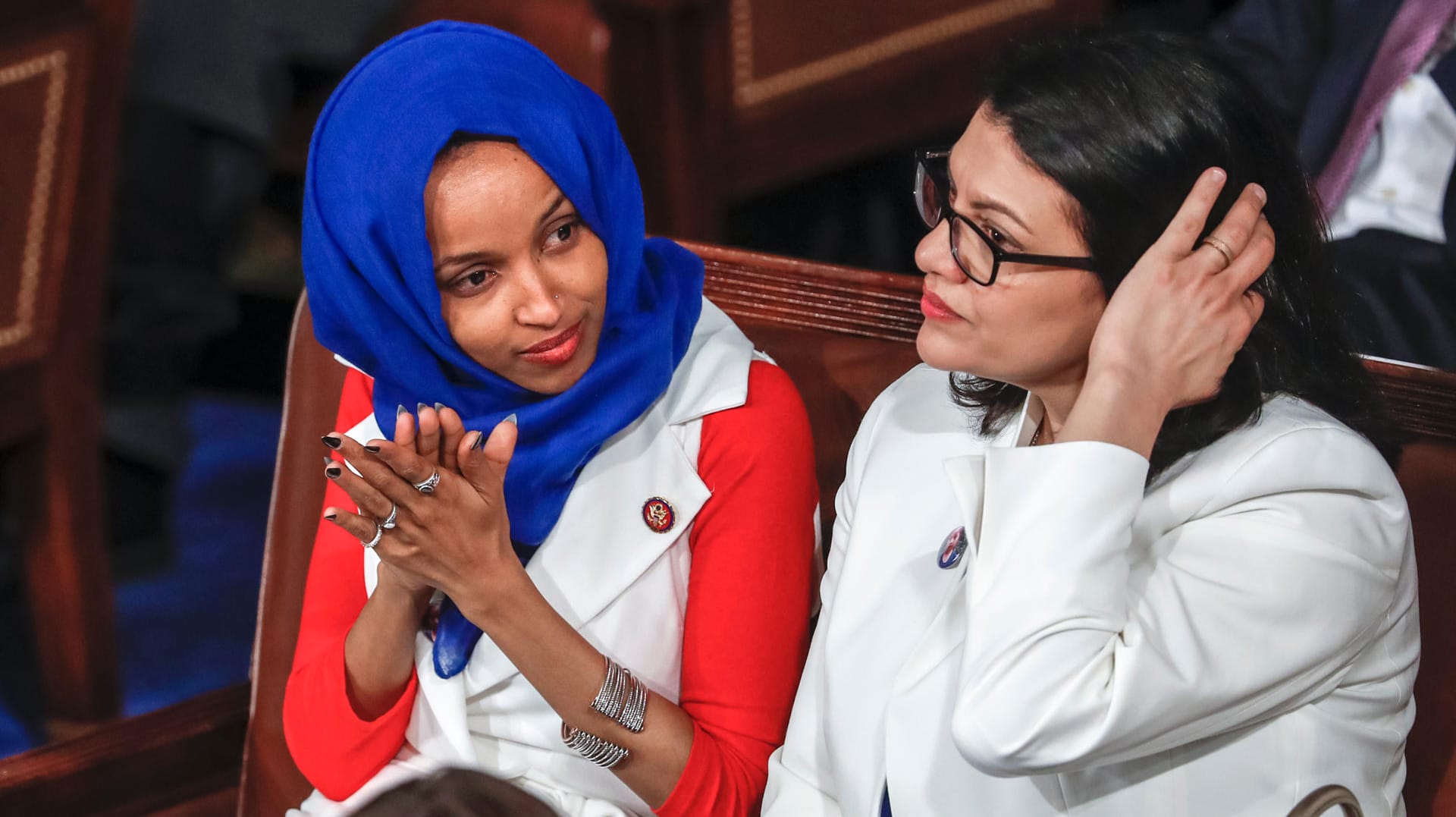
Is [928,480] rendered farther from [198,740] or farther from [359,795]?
[198,740]

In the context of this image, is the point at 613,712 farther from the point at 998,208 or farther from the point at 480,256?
the point at 998,208

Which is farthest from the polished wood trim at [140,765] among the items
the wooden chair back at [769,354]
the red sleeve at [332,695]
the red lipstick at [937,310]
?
the red lipstick at [937,310]

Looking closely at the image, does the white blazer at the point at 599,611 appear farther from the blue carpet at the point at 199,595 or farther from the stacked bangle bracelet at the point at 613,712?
the blue carpet at the point at 199,595

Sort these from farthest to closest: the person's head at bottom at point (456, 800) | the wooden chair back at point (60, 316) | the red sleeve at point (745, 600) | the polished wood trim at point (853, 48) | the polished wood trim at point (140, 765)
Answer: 1. the polished wood trim at point (853, 48)
2. the wooden chair back at point (60, 316)
3. the polished wood trim at point (140, 765)
4. the red sleeve at point (745, 600)
5. the person's head at bottom at point (456, 800)

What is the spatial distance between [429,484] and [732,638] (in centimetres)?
40

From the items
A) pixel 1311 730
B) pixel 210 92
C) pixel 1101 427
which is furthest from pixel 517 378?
pixel 210 92

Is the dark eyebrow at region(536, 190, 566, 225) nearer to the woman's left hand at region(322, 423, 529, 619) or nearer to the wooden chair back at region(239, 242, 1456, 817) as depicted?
the woman's left hand at region(322, 423, 529, 619)

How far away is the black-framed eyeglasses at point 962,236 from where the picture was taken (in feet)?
4.34

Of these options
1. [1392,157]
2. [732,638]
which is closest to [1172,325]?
[732,638]

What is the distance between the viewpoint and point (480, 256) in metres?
1.55

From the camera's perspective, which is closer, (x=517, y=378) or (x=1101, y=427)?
(x=1101, y=427)

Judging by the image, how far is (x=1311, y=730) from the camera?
1.32 meters

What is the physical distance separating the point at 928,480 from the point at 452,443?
1.61ft

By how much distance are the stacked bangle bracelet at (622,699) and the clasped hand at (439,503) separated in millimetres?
142
